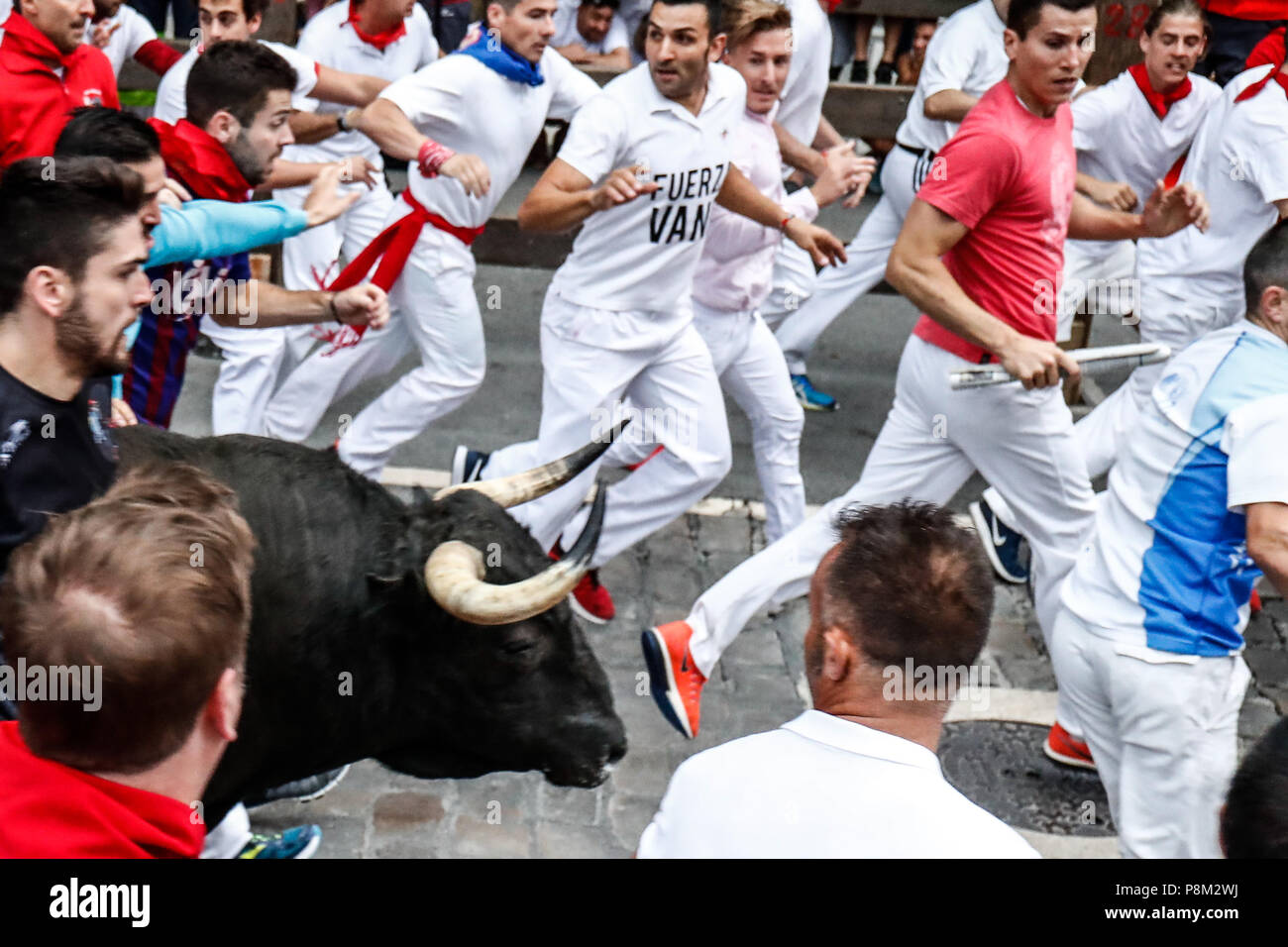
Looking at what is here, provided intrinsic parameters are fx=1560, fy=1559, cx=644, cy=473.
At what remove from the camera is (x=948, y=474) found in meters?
5.77

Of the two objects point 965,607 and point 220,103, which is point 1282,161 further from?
point 965,607

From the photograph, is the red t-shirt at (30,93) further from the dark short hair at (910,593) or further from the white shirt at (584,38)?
the white shirt at (584,38)

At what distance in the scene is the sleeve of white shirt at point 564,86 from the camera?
7270mm

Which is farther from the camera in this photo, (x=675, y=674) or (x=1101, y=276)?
(x=1101, y=276)

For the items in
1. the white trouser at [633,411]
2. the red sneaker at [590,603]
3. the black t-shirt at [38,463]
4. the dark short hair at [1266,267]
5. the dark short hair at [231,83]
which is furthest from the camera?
the red sneaker at [590,603]

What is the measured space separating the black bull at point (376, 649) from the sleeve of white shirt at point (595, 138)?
2084 millimetres

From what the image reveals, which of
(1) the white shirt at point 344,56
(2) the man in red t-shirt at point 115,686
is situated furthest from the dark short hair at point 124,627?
(1) the white shirt at point 344,56

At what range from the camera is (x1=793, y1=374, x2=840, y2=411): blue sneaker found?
8.95 meters

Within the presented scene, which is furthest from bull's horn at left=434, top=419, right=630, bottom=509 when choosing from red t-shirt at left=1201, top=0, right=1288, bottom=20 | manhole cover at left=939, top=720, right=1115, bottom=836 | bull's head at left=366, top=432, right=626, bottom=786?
red t-shirt at left=1201, top=0, right=1288, bottom=20

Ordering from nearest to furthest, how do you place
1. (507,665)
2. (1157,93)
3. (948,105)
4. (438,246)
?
(507,665), (438,246), (1157,93), (948,105)

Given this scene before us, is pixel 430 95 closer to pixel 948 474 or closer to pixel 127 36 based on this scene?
pixel 127 36

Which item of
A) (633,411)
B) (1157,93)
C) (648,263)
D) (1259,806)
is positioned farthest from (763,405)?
(1259,806)

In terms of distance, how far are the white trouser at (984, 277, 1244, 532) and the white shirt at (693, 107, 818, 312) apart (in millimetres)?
1481

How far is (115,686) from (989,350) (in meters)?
3.72
